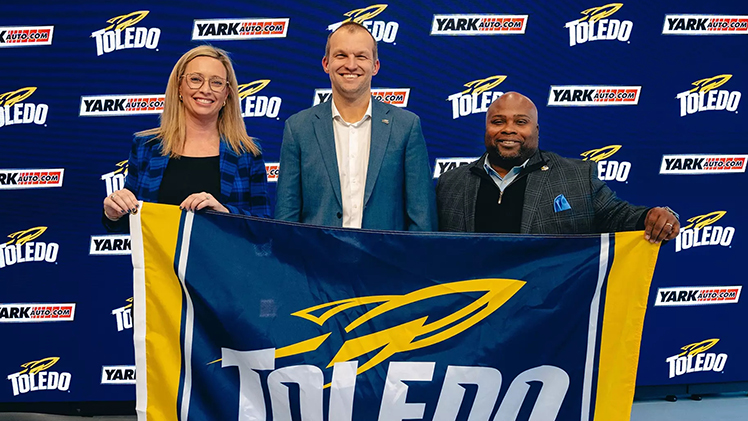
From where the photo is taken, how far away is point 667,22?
12.9ft

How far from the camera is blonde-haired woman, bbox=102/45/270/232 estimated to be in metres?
2.29

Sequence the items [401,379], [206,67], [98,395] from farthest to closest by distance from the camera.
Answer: [98,395]
[206,67]
[401,379]

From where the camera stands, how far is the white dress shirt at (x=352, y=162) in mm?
2367

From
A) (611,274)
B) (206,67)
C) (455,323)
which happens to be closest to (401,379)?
(455,323)

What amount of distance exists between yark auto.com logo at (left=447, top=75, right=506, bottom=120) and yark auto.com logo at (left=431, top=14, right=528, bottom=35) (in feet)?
0.92

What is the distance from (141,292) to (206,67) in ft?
2.73

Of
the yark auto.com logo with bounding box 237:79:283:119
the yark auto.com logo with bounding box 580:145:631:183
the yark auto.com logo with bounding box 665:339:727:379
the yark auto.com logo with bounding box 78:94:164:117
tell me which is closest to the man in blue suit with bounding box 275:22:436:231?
the yark auto.com logo with bounding box 237:79:283:119

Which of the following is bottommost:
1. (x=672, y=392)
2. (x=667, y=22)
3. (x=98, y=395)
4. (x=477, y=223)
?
(x=98, y=395)

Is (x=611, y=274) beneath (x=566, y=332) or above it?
above

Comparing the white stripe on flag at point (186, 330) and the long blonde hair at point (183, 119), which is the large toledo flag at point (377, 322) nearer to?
the white stripe on flag at point (186, 330)

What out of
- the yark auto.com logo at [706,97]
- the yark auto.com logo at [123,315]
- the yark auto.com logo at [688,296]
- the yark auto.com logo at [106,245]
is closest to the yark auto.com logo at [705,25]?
the yark auto.com logo at [706,97]

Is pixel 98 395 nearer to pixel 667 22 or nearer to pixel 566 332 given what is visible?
pixel 566 332

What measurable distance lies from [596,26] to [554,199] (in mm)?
1959

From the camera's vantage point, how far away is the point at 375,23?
150 inches
